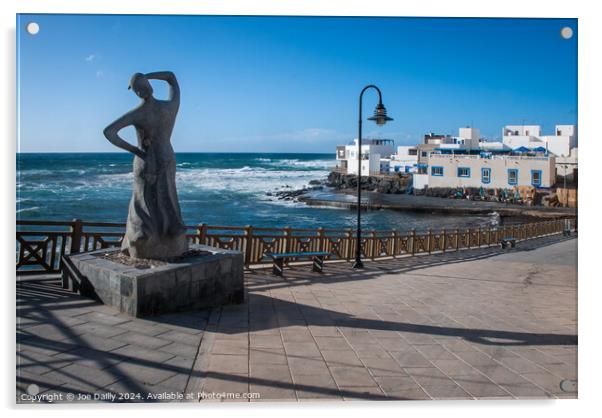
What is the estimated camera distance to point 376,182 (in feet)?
Answer: 180

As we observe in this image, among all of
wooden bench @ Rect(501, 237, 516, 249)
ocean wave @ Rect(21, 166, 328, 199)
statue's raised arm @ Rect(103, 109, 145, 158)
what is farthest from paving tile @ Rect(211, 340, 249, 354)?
ocean wave @ Rect(21, 166, 328, 199)

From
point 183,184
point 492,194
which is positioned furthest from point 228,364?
point 183,184

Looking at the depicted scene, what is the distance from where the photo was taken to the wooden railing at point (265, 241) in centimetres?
718

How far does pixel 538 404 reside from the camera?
3.84 metres

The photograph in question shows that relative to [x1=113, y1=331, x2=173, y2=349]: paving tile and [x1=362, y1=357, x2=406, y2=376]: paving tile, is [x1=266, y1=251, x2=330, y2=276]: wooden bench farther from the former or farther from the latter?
[x1=362, y1=357, x2=406, y2=376]: paving tile

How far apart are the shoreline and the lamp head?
2561cm

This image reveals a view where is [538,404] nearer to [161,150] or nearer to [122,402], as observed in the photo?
[122,402]

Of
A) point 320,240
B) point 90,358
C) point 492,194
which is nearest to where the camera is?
point 90,358

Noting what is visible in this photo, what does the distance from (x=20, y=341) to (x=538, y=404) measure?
442 centimetres

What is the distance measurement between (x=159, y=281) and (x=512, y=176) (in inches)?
1481

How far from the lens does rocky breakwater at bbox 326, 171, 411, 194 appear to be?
4972cm

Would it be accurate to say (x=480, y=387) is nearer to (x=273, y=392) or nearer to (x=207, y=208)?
(x=273, y=392)

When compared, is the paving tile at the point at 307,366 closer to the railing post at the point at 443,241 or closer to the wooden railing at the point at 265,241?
the wooden railing at the point at 265,241

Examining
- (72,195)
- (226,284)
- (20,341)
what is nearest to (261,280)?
(226,284)
